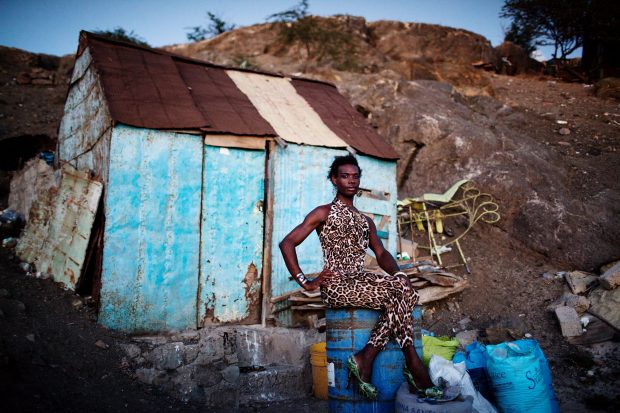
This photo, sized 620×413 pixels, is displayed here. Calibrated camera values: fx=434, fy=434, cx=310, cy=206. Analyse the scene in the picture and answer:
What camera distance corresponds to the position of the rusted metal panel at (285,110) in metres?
7.14

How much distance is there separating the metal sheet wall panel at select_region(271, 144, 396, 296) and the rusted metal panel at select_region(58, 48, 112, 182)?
2406 mm

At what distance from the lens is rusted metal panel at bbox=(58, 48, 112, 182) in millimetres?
5910

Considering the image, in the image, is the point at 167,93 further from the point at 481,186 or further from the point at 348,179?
the point at 481,186

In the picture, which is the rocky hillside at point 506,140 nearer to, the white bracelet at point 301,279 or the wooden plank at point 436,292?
the wooden plank at point 436,292

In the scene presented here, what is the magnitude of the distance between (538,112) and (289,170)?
9339 mm

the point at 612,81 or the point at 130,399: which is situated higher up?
the point at 612,81

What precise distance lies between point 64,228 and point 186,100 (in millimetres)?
2512

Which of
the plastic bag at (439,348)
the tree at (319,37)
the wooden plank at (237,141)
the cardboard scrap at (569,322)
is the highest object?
the tree at (319,37)

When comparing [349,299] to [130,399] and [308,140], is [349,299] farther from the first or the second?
[308,140]

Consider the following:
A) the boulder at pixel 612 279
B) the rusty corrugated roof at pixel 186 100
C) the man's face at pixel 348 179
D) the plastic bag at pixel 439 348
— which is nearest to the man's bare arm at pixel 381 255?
the man's face at pixel 348 179

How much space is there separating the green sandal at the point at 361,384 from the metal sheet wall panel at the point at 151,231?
11.2 ft

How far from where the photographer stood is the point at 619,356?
5148 mm

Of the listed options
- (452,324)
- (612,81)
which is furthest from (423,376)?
(612,81)

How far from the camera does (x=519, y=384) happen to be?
3.71 m
